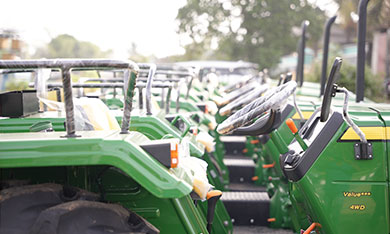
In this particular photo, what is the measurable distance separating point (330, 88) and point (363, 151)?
453mm

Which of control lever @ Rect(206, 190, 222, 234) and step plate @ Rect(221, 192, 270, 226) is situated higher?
control lever @ Rect(206, 190, 222, 234)

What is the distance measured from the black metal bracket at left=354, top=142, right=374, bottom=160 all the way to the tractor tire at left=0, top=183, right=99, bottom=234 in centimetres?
164

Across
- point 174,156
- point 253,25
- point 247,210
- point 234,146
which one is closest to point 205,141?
point 247,210

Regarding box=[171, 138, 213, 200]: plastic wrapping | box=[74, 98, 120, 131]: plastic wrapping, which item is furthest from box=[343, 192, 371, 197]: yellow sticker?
box=[74, 98, 120, 131]: plastic wrapping

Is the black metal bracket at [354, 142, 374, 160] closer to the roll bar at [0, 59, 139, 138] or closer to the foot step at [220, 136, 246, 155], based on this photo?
the roll bar at [0, 59, 139, 138]

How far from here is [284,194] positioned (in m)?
5.13

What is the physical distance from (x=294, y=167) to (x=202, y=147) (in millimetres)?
1420

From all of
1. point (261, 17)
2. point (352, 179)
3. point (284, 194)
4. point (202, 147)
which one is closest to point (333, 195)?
point (352, 179)

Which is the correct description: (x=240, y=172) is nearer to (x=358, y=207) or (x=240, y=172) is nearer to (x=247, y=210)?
(x=247, y=210)

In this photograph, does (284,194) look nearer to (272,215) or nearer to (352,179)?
(272,215)

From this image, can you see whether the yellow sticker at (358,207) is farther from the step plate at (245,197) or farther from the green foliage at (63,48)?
the green foliage at (63,48)

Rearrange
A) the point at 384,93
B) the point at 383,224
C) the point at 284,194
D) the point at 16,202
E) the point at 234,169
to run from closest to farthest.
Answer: the point at 16,202 → the point at 383,224 → the point at 284,194 → the point at 234,169 → the point at 384,93

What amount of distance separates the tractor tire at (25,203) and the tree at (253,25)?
30115mm

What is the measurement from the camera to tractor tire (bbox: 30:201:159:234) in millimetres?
2100
